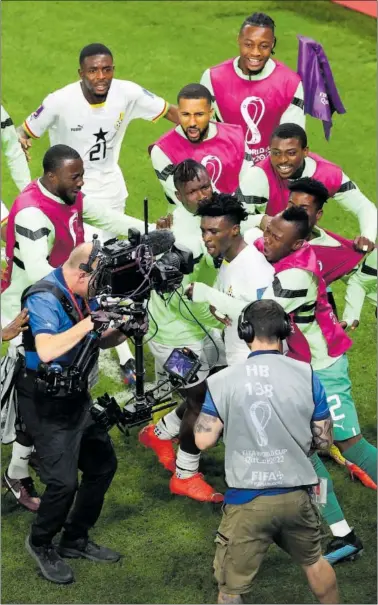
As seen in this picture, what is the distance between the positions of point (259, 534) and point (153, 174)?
687 cm

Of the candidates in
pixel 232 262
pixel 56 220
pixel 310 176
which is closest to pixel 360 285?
pixel 310 176

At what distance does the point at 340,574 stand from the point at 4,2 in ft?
37.2

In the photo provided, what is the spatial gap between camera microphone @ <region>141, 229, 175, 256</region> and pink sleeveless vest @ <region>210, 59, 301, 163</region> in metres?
3.09

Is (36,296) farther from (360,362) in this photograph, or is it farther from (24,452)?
(360,362)

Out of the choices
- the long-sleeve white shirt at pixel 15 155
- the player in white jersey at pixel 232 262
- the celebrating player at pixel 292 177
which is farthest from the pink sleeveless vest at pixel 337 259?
the long-sleeve white shirt at pixel 15 155

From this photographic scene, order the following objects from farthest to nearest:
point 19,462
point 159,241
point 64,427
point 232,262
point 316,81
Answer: point 316,81
point 19,462
point 232,262
point 64,427
point 159,241

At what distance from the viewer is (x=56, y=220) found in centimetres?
766

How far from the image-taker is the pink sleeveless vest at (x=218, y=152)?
848 centimetres

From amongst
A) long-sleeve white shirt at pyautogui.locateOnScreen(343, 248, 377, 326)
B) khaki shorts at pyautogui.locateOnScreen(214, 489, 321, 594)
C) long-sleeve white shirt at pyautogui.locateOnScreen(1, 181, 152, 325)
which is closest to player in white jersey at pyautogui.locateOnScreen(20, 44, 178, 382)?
long-sleeve white shirt at pyautogui.locateOnScreen(1, 181, 152, 325)

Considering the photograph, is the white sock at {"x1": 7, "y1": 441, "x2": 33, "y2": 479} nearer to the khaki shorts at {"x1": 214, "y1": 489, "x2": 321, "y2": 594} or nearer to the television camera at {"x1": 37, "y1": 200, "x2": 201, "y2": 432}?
the television camera at {"x1": 37, "y1": 200, "x2": 201, "y2": 432}

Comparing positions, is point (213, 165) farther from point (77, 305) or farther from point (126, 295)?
point (126, 295)

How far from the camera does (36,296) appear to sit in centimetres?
644

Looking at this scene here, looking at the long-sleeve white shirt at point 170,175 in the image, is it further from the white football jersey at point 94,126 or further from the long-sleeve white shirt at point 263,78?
the white football jersey at point 94,126

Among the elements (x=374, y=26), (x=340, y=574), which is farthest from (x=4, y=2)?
(x=340, y=574)
